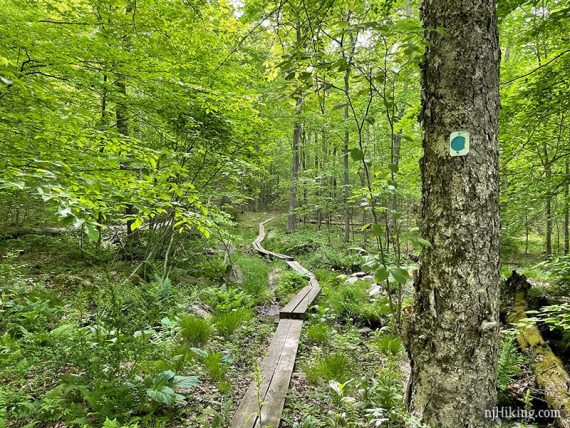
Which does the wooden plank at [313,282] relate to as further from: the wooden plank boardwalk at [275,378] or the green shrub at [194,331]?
the green shrub at [194,331]

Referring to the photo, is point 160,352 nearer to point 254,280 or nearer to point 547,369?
point 547,369

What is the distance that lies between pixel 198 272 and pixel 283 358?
14.4 feet

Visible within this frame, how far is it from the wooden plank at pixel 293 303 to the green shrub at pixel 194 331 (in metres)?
1.79

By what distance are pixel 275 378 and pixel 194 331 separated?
1.45 m

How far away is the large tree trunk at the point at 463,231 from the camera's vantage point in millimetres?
1971

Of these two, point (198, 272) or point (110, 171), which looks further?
point (198, 272)

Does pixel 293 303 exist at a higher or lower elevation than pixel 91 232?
lower

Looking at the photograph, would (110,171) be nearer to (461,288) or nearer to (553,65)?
(461,288)

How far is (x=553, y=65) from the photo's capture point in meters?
4.63

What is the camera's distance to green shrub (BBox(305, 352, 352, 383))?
3.78m

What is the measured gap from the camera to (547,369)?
3.64m

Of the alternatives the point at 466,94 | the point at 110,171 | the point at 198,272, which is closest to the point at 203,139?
the point at 110,171

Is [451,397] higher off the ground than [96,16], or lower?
lower

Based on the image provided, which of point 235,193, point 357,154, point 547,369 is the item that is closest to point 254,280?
point 235,193
